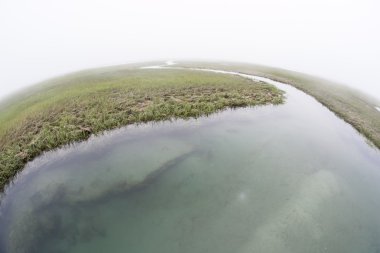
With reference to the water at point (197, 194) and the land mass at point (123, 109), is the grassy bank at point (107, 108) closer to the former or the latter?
the land mass at point (123, 109)

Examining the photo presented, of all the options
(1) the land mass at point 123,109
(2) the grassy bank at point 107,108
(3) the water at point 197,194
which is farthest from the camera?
(1) the land mass at point 123,109

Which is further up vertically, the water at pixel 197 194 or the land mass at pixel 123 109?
the land mass at pixel 123 109

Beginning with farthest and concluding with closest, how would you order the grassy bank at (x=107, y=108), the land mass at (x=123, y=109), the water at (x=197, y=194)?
the land mass at (x=123, y=109), the grassy bank at (x=107, y=108), the water at (x=197, y=194)

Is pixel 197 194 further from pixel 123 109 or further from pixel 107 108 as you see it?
pixel 107 108

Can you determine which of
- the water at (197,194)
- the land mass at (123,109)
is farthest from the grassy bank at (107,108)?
the water at (197,194)

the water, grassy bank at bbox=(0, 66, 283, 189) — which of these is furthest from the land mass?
the water

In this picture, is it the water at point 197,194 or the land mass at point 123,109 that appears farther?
the land mass at point 123,109

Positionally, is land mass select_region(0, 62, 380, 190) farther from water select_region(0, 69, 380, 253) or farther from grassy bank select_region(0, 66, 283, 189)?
water select_region(0, 69, 380, 253)
